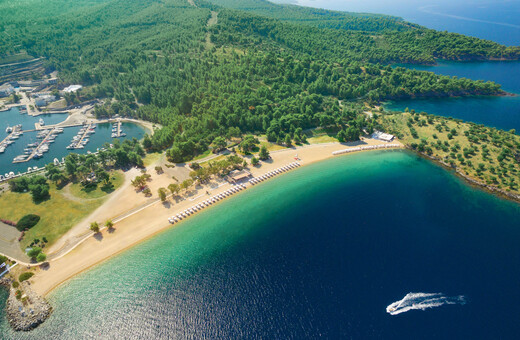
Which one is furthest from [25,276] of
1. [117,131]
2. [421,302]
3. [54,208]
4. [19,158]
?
[421,302]

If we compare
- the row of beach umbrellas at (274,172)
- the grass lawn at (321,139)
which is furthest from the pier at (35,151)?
the grass lawn at (321,139)

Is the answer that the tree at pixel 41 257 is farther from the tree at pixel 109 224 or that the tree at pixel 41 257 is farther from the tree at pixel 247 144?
the tree at pixel 247 144

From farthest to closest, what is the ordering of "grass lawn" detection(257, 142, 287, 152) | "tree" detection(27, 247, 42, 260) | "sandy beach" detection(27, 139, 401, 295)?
1. "grass lawn" detection(257, 142, 287, 152)
2. "tree" detection(27, 247, 42, 260)
3. "sandy beach" detection(27, 139, 401, 295)

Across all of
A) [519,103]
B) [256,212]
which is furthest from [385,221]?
[519,103]

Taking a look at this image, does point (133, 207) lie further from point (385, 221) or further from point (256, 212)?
point (385, 221)

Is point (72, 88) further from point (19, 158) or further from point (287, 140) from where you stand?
point (287, 140)

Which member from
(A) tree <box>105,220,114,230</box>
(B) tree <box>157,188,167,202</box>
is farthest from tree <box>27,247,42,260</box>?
(B) tree <box>157,188,167,202</box>

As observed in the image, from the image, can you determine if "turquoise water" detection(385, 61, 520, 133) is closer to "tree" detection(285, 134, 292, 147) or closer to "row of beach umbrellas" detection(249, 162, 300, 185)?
"tree" detection(285, 134, 292, 147)
